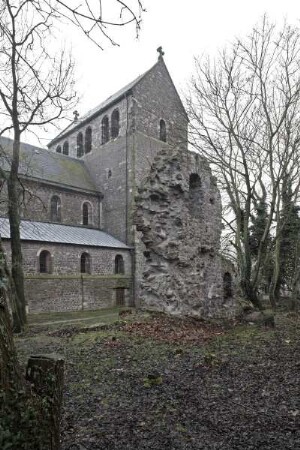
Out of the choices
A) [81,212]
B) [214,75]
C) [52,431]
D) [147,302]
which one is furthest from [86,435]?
[81,212]

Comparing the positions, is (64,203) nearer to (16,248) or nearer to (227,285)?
(16,248)

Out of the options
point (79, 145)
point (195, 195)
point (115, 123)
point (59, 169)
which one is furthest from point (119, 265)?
point (195, 195)

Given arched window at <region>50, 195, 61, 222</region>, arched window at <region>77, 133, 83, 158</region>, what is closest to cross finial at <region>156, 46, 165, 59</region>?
arched window at <region>77, 133, 83, 158</region>

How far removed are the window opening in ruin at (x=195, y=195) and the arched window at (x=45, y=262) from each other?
452 inches

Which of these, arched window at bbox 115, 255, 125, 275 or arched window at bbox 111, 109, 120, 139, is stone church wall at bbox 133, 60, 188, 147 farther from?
arched window at bbox 115, 255, 125, 275

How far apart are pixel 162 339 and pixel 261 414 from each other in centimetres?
397

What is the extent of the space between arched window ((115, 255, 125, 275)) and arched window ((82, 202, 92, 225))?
4.28 m

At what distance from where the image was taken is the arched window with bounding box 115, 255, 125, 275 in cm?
2420

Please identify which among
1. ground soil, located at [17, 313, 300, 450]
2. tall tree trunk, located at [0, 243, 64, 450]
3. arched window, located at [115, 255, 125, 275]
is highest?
arched window, located at [115, 255, 125, 275]

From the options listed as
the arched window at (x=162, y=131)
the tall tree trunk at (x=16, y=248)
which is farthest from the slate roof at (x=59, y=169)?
the tall tree trunk at (x=16, y=248)

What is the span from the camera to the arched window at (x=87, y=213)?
26759 mm

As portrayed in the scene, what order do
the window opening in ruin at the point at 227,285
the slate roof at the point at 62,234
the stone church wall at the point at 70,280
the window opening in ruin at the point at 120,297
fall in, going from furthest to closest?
the window opening in ruin at the point at 120,297 < the slate roof at the point at 62,234 < the stone church wall at the point at 70,280 < the window opening in ruin at the point at 227,285

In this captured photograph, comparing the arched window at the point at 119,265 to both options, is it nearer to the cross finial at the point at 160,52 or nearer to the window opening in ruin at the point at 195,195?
the window opening in ruin at the point at 195,195

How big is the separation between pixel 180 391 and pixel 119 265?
1969 cm
